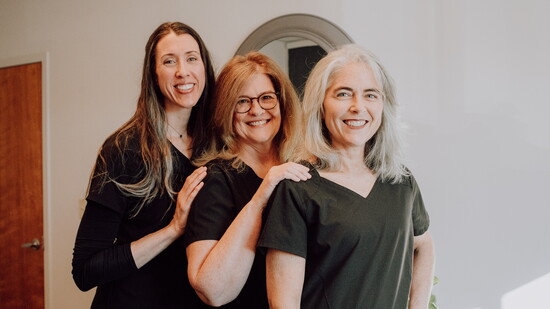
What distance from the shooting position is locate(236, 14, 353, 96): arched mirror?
78.9 inches

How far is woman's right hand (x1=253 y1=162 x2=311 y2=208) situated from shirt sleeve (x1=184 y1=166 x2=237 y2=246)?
147 mm

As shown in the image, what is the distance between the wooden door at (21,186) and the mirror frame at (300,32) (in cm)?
176

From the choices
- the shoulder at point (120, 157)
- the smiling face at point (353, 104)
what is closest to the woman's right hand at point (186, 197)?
the shoulder at point (120, 157)

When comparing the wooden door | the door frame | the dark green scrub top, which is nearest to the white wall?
the dark green scrub top

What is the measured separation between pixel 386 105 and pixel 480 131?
0.77m

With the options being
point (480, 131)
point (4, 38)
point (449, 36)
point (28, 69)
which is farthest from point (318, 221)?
point (4, 38)

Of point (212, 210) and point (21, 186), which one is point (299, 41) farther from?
point (21, 186)

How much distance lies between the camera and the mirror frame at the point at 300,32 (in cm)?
200

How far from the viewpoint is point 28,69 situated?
10.1ft

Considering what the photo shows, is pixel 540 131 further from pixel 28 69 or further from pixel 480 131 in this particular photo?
pixel 28 69

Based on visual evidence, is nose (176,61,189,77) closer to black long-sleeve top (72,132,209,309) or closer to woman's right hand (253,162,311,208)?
black long-sleeve top (72,132,209,309)

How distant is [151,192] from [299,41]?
42.5 inches

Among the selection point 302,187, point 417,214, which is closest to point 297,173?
point 302,187

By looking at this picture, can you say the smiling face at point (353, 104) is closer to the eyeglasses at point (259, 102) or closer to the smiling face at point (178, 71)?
the eyeglasses at point (259, 102)
